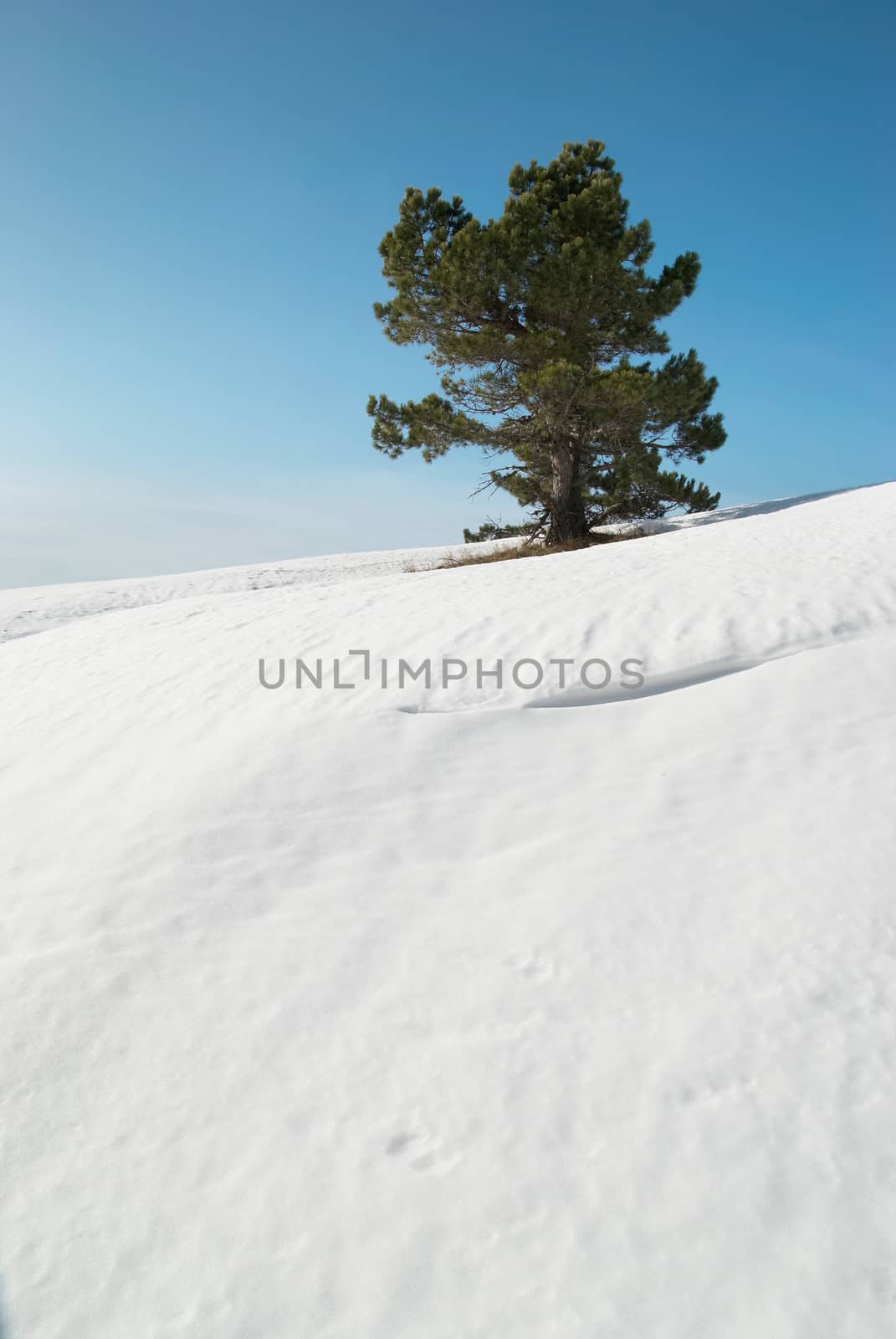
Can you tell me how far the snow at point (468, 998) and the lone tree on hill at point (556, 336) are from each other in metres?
8.20

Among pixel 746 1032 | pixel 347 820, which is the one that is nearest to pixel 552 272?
pixel 347 820

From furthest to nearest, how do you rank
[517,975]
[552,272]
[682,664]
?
[552,272]
[682,664]
[517,975]

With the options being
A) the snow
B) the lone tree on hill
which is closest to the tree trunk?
the lone tree on hill

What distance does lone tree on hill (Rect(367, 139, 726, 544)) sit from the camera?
10672mm

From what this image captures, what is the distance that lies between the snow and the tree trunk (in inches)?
360

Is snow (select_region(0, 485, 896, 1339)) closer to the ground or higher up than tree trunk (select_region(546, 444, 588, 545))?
closer to the ground

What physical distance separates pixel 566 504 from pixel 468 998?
11.4 metres

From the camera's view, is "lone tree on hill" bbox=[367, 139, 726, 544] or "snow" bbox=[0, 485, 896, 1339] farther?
"lone tree on hill" bbox=[367, 139, 726, 544]

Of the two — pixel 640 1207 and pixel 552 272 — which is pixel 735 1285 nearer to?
pixel 640 1207

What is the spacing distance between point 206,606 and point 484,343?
6.91 m

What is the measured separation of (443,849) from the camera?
2.44 meters

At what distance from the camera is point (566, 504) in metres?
12.6

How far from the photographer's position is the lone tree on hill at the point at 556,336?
10.7 meters

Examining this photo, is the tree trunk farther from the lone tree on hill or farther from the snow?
the snow
